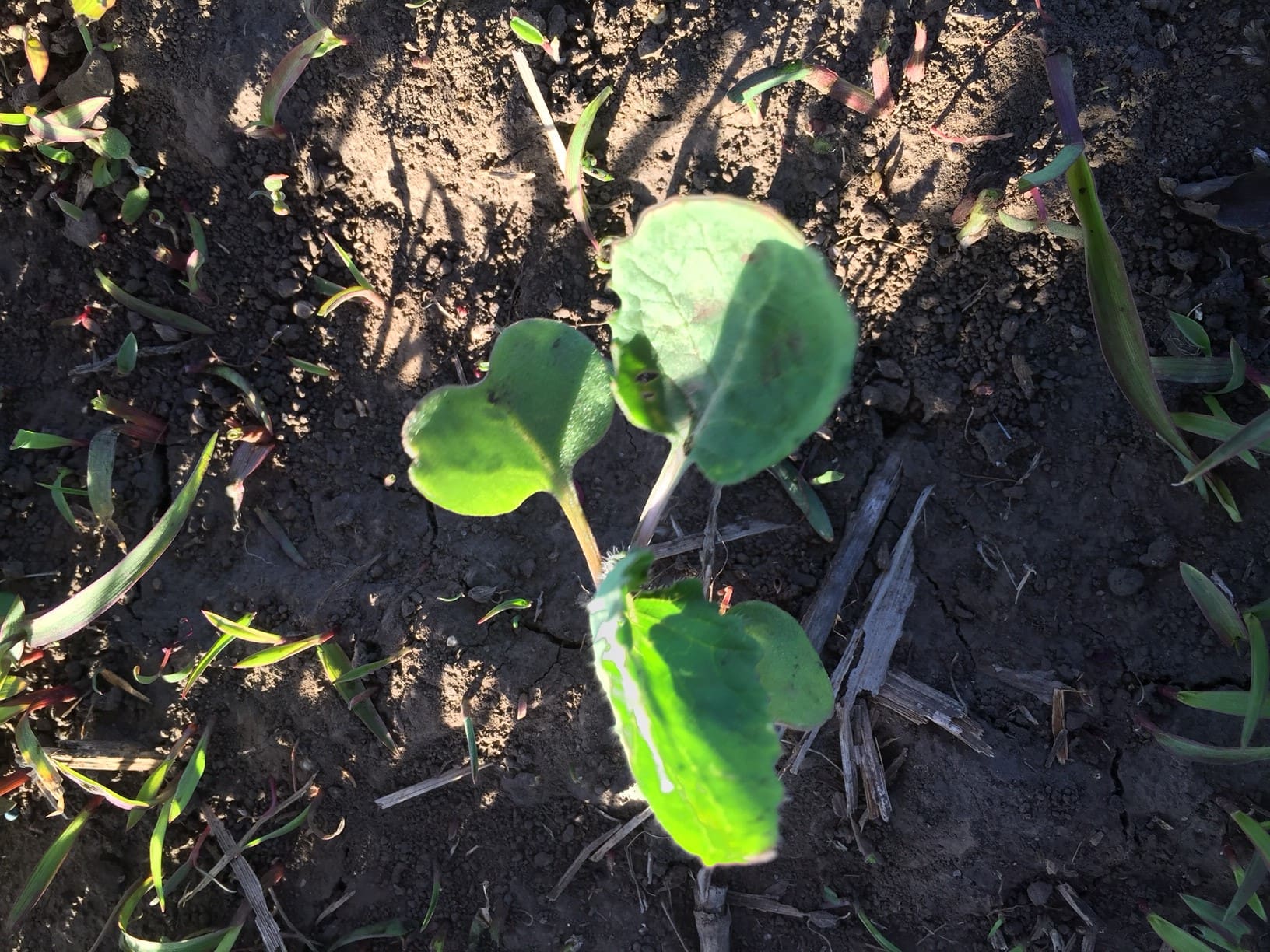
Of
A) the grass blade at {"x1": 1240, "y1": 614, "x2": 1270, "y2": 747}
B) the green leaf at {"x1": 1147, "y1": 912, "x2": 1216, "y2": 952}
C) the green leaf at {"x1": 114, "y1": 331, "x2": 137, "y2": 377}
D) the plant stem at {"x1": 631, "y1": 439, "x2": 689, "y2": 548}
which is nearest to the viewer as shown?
the plant stem at {"x1": 631, "y1": 439, "x2": 689, "y2": 548}

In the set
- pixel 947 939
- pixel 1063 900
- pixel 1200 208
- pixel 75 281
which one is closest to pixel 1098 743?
pixel 1063 900

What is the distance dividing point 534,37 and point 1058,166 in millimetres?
1188

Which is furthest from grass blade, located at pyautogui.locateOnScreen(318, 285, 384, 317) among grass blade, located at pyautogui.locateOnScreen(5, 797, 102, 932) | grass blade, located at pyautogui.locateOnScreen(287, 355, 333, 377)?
grass blade, located at pyautogui.locateOnScreen(5, 797, 102, 932)

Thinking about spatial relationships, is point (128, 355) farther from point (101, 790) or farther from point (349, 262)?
point (101, 790)

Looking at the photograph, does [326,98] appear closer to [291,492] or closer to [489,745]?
[291,492]

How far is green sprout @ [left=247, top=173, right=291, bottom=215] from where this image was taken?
7.07 ft

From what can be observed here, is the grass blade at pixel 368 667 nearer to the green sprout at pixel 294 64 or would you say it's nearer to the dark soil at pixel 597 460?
the dark soil at pixel 597 460

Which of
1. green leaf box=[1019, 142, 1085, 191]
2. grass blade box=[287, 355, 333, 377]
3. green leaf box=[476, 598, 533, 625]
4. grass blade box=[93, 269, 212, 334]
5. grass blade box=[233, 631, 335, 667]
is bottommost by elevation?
grass blade box=[233, 631, 335, 667]

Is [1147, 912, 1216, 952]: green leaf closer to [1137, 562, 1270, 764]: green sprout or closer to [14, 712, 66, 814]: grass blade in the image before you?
[1137, 562, 1270, 764]: green sprout

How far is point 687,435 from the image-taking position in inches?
63.3

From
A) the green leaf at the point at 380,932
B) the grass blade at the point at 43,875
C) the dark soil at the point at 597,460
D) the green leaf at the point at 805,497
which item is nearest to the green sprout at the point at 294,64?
the dark soil at the point at 597,460

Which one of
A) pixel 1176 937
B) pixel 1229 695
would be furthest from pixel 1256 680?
pixel 1176 937

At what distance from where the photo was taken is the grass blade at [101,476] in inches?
85.0

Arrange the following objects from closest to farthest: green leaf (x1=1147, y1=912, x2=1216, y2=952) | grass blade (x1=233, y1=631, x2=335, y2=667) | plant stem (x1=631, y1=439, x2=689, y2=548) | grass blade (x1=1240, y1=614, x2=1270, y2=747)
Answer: plant stem (x1=631, y1=439, x2=689, y2=548), grass blade (x1=1240, y1=614, x2=1270, y2=747), green leaf (x1=1147, y1=912, x2=1216, y2=952), grass blade (x1=233, y1=631, x2=335, y2=667)
